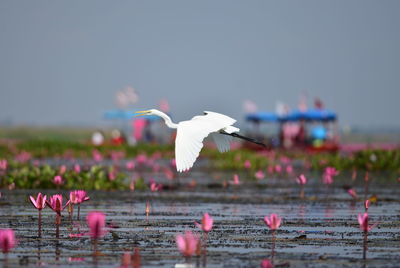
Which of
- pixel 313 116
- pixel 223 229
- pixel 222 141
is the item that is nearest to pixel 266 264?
pixel 223 229

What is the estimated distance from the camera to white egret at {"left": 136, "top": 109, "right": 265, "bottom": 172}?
1241 cm

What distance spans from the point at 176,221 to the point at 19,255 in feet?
12.6

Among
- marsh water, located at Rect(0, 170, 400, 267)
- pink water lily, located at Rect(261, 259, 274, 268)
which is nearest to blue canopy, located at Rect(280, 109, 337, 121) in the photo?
marsh water, located at Rect(0, 170, 400, 267)

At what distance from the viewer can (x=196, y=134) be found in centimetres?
1311

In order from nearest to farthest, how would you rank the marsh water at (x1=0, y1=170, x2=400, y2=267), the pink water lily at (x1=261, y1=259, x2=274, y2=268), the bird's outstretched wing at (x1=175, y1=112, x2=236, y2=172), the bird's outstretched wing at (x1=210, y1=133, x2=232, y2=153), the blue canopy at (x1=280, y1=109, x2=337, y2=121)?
the pink water lily at (x1=261, y1=259, x2=274, y2=268) → the marsh water at (x1=0, y1=170, x2=400, y2=267) → the bird's outstretched wing at (x1=175, y1=112, x2=236, y2=172) → the bird's outstretched wing at (x1=210, y1=133, x2=232, y2=153) → the blue canopy at (x1=280, y1=109, x2=337, y2=121)

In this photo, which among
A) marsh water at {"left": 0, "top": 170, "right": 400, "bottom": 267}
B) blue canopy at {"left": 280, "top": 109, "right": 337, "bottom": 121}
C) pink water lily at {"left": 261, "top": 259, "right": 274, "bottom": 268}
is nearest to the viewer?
pink water lily at {"left": 261, "top": 259, "right": 274, "bottom": 268}

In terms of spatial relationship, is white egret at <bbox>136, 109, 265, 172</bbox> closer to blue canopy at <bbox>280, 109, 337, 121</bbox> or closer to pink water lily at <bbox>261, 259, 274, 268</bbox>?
pink water lily at <bbox>261, 259, 274, 268</bbox>

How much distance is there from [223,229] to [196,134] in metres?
1.76

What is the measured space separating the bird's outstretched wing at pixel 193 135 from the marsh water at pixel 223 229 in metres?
0.80

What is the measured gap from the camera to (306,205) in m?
16.1

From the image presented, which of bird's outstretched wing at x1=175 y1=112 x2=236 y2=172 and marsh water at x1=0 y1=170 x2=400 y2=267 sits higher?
bird's outstretched wing at x1=175 y1=112 x2=236 y2=172

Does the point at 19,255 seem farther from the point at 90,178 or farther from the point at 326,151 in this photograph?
the point at 326,151

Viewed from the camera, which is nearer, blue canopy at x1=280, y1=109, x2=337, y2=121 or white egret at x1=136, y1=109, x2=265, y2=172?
white egret at x1=136, y1=109, x2=265, y2=172

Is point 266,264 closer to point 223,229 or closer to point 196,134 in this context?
point 223,229
